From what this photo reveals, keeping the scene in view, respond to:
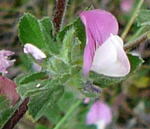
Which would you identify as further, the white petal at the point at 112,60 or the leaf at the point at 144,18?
the leaf at the point at 144,18

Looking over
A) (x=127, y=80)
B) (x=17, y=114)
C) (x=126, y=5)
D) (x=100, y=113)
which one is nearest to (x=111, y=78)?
(x=17, y=114)

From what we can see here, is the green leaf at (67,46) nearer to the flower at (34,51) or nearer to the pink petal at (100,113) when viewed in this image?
the flower at (34,51)

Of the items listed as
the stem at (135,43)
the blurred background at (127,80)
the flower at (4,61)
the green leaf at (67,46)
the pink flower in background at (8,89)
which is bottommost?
the blurred background at (127,80)

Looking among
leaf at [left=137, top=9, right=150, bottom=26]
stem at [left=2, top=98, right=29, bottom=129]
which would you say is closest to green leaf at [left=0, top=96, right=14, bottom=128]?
stem at [left=2, top=98, right=29, bottom=129]

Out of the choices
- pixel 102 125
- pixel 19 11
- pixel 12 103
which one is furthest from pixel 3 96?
pixel 19 11

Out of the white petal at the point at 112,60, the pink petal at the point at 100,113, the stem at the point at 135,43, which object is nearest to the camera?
the white petal at the point at 112,60

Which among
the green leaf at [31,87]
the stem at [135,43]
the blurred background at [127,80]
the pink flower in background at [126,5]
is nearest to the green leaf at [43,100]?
the green leaf at [31,87]

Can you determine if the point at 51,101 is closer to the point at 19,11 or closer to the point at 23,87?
the point at 23,87

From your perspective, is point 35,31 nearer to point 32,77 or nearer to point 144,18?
point 32,77

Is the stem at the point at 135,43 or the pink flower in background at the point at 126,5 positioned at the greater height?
the stem at the point at 135,43
